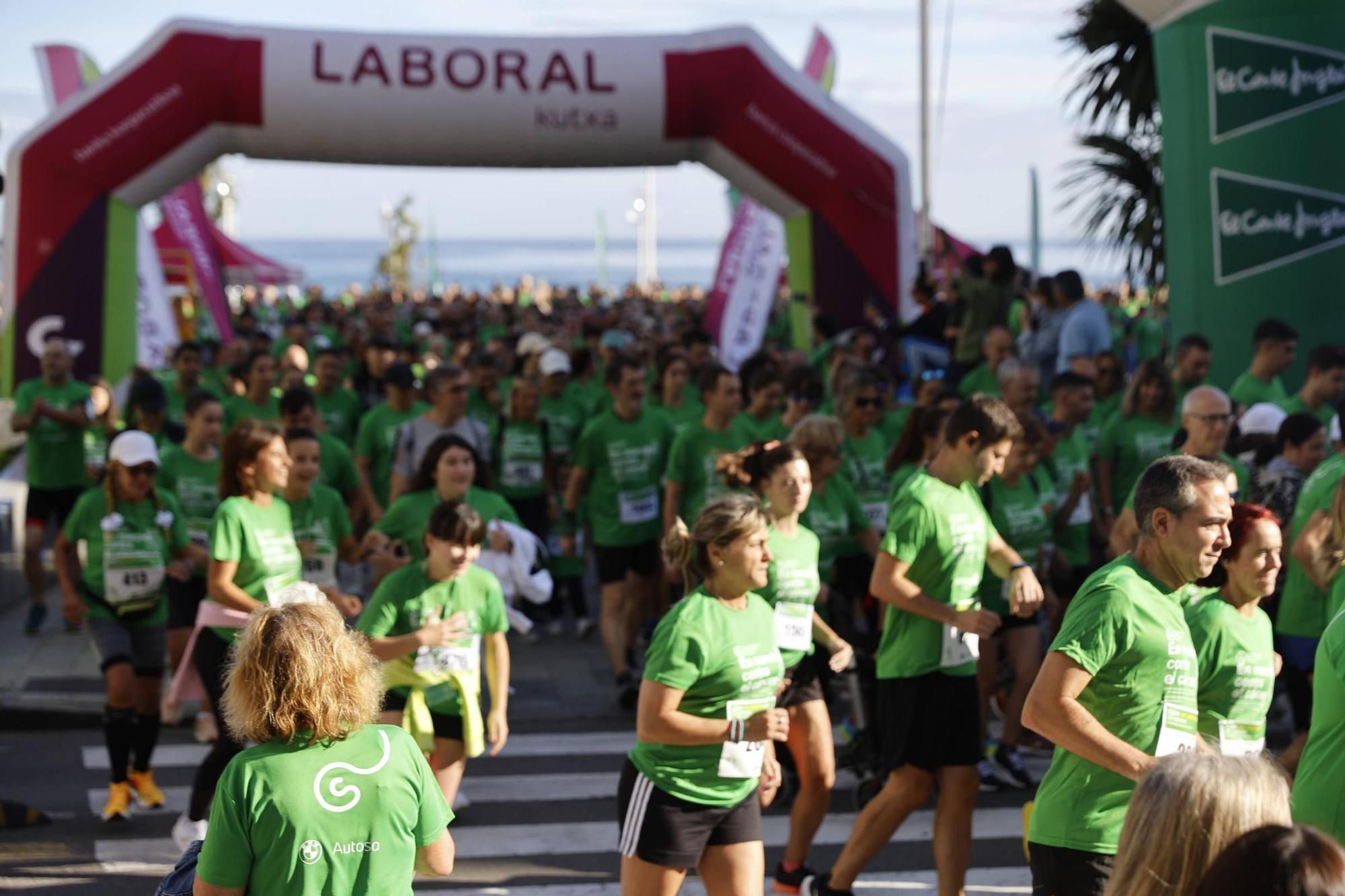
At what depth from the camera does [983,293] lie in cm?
1282

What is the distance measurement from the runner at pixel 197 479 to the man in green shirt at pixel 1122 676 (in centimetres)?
503

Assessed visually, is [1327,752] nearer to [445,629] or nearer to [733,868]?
[733,868]

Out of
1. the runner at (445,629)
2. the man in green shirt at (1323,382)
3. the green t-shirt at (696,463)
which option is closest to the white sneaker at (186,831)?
the runner at (445,629)

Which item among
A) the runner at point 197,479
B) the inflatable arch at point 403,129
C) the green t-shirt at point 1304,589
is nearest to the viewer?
the green t-shirt at point 1304,589

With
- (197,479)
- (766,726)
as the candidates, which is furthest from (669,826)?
(197,479)

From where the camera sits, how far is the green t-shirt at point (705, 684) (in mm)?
4777

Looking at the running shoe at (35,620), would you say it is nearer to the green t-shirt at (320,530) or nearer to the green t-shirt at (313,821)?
the green t-shirt at (320,530)

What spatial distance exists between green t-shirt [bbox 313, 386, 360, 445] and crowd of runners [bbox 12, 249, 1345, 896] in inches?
1.0

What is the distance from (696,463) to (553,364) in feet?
9.04

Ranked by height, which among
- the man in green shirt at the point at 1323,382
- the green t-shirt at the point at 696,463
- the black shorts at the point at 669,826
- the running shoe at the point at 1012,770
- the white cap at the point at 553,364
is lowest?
the running shoe at the point at 1012,770

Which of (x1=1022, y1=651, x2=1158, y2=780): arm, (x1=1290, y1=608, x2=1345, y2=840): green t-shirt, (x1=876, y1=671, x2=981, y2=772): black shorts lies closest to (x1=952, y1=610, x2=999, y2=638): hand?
(x1=876, y1=671, x2=981, y2=772): black shorts

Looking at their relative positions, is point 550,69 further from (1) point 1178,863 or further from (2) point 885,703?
(1) point 1178,863

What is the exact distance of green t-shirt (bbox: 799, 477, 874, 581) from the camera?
760 centimetres

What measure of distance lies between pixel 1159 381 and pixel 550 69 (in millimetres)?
6519
